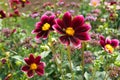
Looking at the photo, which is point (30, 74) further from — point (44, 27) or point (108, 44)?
point (108, 44)

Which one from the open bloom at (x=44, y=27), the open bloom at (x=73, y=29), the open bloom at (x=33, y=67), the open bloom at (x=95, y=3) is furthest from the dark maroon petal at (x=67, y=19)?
the open bloom at (x=95, y=3)

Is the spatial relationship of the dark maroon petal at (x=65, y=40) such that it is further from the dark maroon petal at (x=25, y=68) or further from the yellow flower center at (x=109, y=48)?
the dark maroon petal at (x=25, y=68)

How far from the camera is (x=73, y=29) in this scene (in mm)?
1651

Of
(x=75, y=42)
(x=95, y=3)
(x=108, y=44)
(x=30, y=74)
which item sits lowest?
(x=95, y=3)

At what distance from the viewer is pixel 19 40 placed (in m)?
2.77

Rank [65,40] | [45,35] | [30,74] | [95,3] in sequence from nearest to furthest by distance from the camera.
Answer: [65,40] → [45,35] → [30,74] → [95,3]

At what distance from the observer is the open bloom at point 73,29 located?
62.9 inches

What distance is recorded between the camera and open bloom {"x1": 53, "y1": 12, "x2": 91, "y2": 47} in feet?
5.24

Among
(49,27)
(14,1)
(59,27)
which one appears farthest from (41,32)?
(14,1)

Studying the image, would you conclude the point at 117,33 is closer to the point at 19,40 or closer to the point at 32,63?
the point at 19,40

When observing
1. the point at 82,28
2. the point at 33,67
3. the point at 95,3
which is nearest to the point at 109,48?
the point at 82,28

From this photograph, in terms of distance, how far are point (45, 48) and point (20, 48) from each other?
0.56 meters

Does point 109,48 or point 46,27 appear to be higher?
point 46,27

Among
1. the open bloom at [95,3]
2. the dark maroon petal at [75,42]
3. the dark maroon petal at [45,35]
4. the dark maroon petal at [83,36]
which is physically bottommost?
the open bloom at [95,3]
